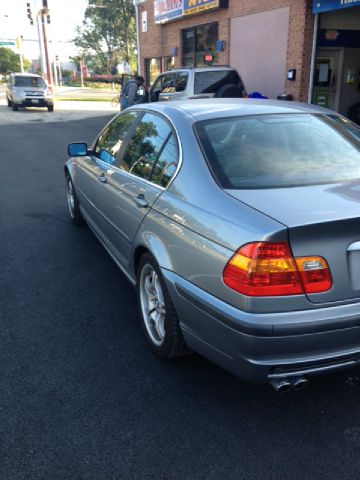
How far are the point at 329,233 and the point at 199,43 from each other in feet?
56.2

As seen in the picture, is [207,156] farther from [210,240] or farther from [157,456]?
[157,456]

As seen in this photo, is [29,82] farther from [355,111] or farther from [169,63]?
[355,111]

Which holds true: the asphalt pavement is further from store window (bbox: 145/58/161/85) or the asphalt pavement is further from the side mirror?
store window (bbox: 145/58/161/85)

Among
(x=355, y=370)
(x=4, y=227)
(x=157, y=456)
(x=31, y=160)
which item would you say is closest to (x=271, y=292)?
(x=157, y=456)

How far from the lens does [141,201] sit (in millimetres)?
3227

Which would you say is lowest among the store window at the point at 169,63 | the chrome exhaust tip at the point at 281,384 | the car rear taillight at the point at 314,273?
the chrome exhaust tip at the point at 281,384

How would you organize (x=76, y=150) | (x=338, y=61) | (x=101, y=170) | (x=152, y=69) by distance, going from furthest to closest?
(x=152, y=69)
(x=338, y=61)
(x=76, y=150)
(x=101, y=170)

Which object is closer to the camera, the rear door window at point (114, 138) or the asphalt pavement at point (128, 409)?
the asphalt pavement at point (128, 409)

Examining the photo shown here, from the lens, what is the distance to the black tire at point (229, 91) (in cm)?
1211

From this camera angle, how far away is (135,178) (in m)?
3.50

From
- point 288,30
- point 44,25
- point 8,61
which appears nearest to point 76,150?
point 288,30

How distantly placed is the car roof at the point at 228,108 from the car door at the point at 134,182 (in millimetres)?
147

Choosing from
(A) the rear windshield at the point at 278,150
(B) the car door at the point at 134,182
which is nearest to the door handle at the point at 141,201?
(B) the car door at the point at 134,182

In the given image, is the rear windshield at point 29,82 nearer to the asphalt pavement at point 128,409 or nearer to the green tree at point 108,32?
the asphalt pavement at point 128,409
